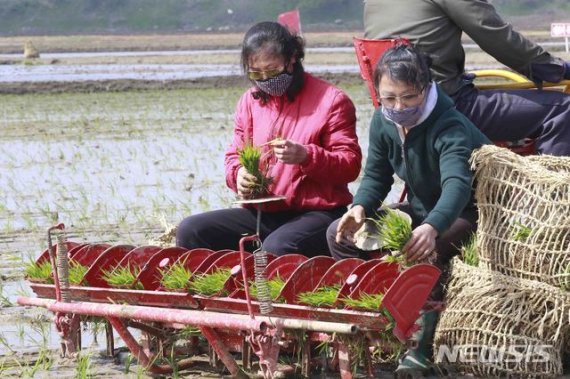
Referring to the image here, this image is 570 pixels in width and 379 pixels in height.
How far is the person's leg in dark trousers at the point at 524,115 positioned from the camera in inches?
239

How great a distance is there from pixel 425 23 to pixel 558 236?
154cm

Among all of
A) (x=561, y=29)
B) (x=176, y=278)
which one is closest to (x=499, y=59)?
(x=176, y=278)

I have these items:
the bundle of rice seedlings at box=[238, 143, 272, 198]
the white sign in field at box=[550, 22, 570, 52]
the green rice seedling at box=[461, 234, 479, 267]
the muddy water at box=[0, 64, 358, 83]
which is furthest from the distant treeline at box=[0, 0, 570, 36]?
the green rice seedling at box=[461, 234, 479, 267]

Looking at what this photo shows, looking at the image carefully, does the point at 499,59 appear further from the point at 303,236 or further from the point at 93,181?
the point at 93,181

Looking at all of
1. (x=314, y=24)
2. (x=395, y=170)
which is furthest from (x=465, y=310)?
(x=314, y=24)

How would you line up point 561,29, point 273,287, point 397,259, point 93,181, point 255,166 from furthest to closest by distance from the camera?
point 561,29
point 93,181
point 255,166
point 273,287
point 397,259

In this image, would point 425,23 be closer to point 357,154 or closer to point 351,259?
point 357,154

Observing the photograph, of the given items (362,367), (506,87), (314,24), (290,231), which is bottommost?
(314,24)

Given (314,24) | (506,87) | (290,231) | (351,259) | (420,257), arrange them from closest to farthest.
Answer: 1. (420,257)
2. (351,259)
3. (290,231)
4. (506,87)
5. (314,24)

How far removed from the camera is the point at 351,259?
17.6 feet

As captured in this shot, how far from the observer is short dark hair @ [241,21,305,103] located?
612 cm

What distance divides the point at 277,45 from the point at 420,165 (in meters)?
1.04

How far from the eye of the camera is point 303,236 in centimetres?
599

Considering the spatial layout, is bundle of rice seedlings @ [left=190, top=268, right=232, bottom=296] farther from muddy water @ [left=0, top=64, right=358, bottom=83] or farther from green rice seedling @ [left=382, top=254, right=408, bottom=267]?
muddy water @ [left=0, top=64, right=358, bottom=83]
